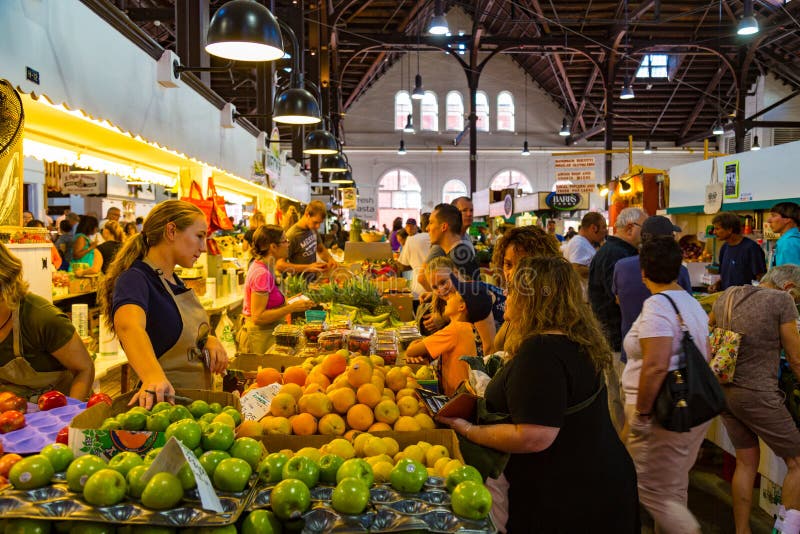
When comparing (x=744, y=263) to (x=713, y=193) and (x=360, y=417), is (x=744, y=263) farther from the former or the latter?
(x=360, y=417)

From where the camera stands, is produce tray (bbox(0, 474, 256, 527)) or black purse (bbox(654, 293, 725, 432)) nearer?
produce tray (bbox(0, 474, 256, 527))

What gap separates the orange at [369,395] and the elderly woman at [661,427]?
1324 millimetres

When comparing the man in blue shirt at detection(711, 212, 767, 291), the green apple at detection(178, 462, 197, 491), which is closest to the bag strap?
the green apple at detection(178, 462, 197, 491)

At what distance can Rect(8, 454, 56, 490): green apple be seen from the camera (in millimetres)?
1554

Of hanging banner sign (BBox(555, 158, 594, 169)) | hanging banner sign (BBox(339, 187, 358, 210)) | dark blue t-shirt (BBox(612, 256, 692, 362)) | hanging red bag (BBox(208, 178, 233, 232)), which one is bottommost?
dark blue t-shirt (BBox(612, 256, 692, 362))

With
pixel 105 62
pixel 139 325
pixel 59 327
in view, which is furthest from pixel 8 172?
pixel 139 325

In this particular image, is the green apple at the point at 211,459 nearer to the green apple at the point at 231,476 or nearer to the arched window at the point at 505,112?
the green apple at the point at 231,476

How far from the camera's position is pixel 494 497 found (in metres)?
2.30

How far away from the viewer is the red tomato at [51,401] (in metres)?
2.35

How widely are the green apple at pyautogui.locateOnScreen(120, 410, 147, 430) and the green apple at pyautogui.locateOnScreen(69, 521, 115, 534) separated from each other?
42 cm

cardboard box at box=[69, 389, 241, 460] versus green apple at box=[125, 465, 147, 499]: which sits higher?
cardboard box at box=[69, 389, 241, 460]

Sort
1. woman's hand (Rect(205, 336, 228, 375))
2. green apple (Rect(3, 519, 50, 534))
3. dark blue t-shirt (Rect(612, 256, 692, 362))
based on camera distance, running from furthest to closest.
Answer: dark blue t-shirt (Rect(612, 256, 692, 362))
woman's hand (Rect(205, 336, 228, 375))
green apple (Rect(3, 519, 50, 534))

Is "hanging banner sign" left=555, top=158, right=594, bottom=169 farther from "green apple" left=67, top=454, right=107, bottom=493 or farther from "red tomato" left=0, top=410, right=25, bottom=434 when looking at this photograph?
"green apple" left=67, top=454, right=107, bottom=493

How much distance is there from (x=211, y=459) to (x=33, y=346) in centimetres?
138
